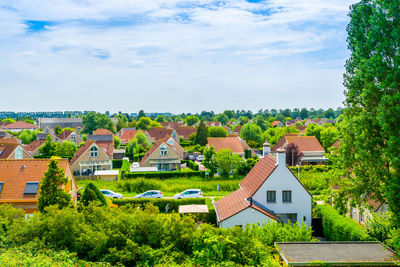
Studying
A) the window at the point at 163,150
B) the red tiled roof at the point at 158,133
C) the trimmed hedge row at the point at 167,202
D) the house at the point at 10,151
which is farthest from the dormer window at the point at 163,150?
the red tiled roof at the point at 158,133

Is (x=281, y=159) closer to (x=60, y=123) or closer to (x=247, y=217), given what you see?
(x=247, y=217)

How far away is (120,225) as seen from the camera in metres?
16.8

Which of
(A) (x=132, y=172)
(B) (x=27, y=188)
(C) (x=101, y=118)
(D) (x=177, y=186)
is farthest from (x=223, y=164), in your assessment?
(C) (x=101, y=118)

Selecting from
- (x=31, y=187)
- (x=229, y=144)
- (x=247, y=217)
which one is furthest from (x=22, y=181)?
(x=229, y=144)

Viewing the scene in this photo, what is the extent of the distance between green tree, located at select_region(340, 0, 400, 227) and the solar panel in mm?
21007

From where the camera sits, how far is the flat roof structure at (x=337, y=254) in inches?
595

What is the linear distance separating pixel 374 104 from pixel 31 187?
23.2 meters

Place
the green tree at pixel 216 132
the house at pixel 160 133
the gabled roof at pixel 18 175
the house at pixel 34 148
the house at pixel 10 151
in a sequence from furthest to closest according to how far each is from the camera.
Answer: the green tree at pixel 216 132 < the house at pixel 160 133 < the house at pixel 34 148 < the house at pixel 10 151 < the gabled roof at pixel 18 175

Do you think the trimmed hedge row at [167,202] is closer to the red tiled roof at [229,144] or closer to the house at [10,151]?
the house at [10,151]

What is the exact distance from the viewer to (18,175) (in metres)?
26.0

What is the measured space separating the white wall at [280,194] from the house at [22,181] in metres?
14.1

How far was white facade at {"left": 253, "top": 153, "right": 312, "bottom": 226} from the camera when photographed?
2550 cm

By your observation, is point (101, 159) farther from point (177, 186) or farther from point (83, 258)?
point (83, 258)

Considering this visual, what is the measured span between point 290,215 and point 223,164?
784 inches
